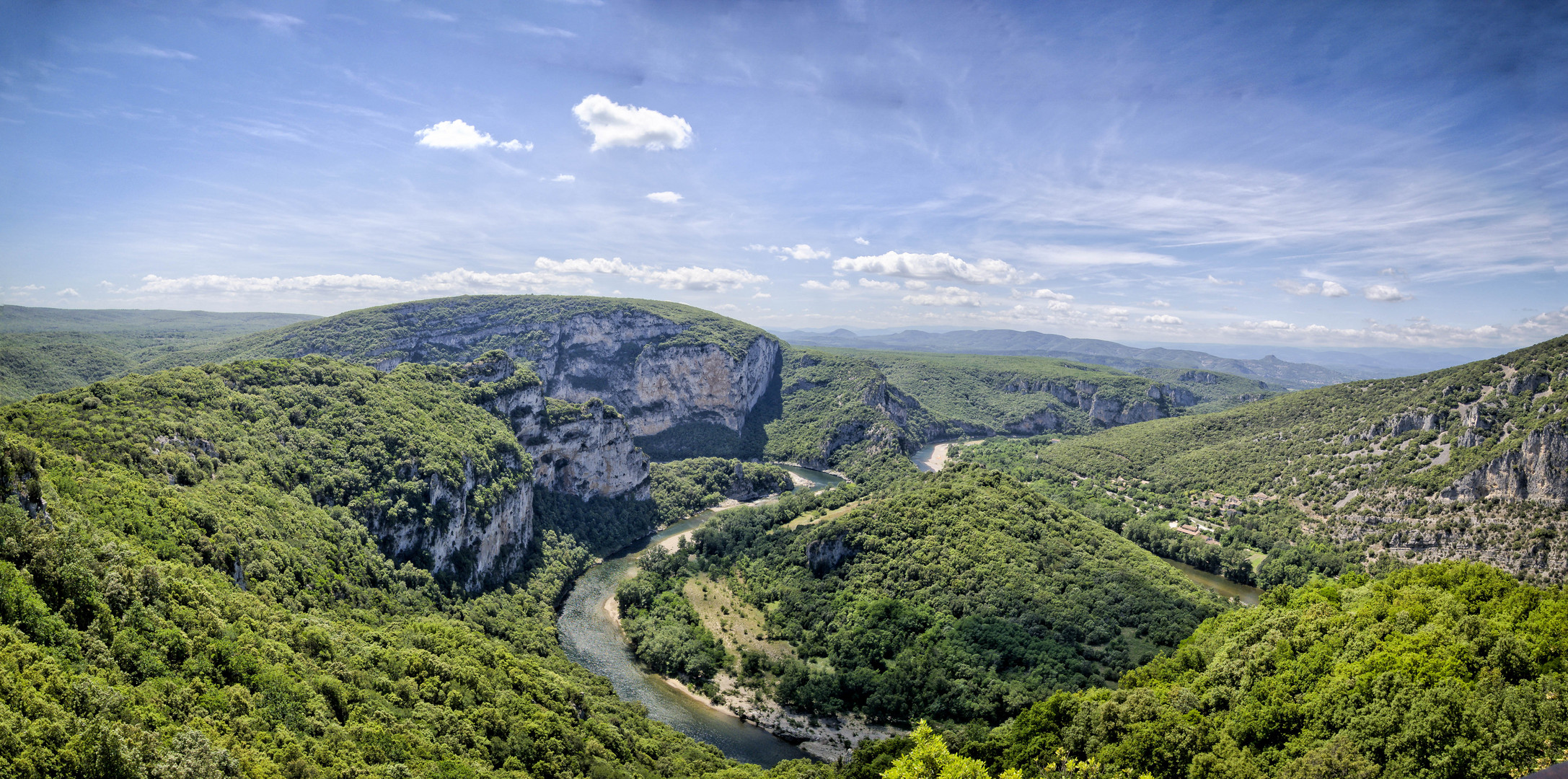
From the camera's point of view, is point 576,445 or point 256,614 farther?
point 576,445

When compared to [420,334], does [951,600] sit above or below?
below

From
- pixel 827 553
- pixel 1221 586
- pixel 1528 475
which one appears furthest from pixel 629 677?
pixel 1528 475

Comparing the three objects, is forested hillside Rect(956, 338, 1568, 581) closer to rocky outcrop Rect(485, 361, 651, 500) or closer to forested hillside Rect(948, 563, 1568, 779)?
forested hillside Rect(948, 563, 1568, 779)

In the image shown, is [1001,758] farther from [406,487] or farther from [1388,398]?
[1388,398]

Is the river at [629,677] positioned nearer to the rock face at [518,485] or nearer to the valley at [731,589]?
the valley at [731,589]

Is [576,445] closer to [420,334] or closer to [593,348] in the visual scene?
[593,348]

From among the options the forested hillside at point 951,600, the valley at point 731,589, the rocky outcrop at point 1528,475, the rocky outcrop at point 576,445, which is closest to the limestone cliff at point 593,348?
the valley at point 731,589

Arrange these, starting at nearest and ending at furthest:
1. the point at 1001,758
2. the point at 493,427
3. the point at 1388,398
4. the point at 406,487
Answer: the point at 1001,758, the point at 406,487, the point at 493,427, the point at 1388,398

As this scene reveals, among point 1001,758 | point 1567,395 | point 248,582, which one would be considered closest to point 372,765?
point 248,582
